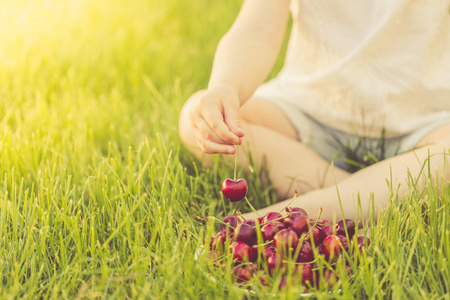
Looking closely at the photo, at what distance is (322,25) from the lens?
1.48 meters

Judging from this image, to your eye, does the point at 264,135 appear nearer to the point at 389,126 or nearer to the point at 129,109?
the point at 389,126

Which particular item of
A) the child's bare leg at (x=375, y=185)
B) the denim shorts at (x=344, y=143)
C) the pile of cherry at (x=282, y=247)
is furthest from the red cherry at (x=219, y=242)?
the denim shorts at (x=344, y=143)

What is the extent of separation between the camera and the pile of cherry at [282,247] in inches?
34.2

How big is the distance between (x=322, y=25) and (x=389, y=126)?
34cm

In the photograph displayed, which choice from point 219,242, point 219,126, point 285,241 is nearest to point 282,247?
point 285,241

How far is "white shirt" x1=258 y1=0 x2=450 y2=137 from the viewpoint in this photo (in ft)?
4.58

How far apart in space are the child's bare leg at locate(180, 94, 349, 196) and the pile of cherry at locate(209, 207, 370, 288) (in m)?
0.43

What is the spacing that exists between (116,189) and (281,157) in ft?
1.57

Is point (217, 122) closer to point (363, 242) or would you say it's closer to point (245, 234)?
point (245, 234)

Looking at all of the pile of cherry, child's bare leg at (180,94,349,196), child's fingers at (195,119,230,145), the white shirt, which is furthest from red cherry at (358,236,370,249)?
the white shirt

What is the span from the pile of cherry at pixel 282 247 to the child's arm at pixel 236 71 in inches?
6.5

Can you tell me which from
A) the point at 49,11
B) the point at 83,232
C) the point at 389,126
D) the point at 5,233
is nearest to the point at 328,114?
the point at 389,126

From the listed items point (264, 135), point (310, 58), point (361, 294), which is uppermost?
point (310, 58)

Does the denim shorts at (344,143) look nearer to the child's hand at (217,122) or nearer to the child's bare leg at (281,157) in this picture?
the child's bare leg at (281,157)
